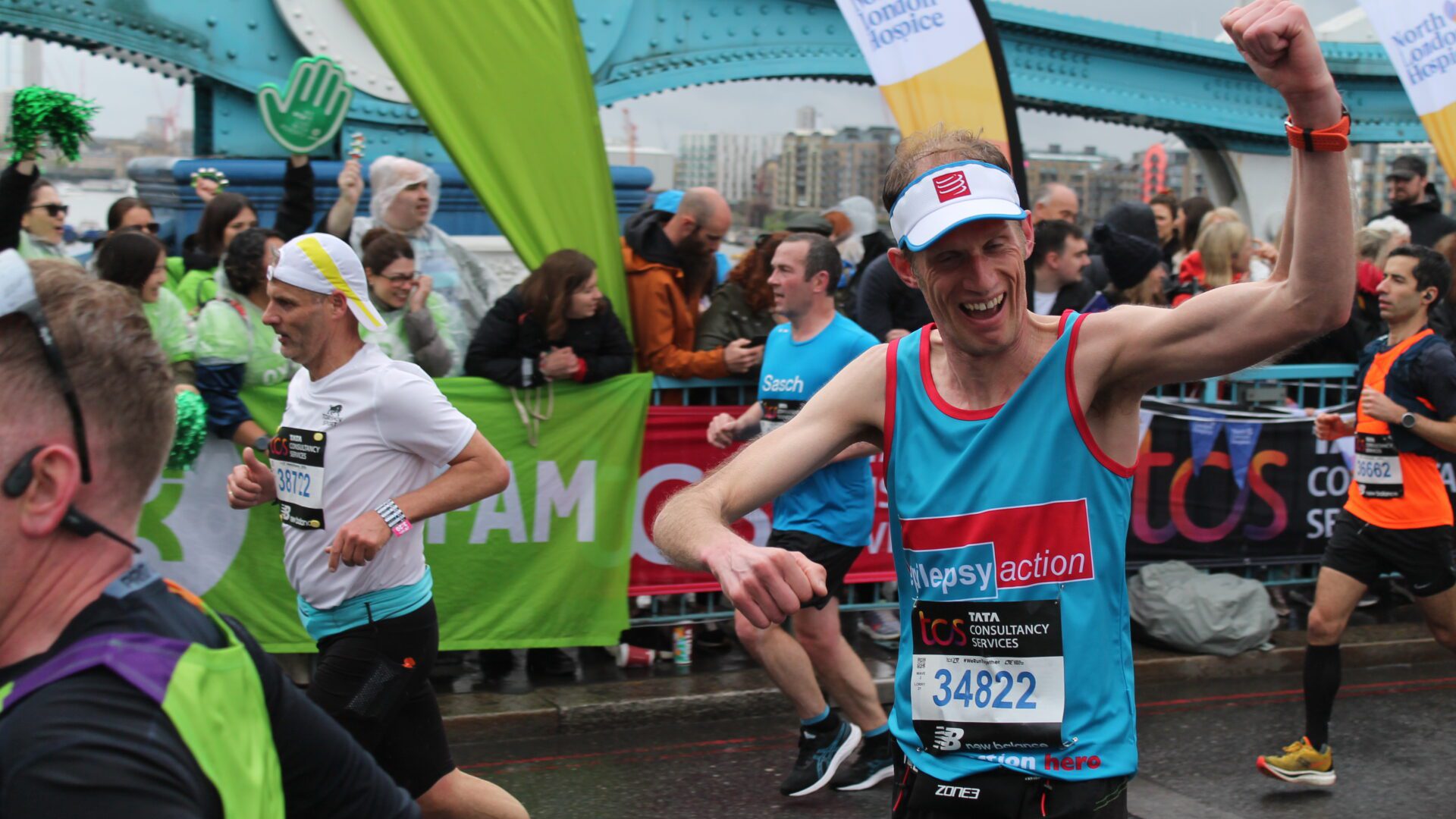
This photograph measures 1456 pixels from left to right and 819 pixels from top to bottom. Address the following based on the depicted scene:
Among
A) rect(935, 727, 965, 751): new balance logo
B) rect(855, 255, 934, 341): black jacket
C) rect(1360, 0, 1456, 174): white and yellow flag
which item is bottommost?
rect(935, 727, 965, 751): new balance logo

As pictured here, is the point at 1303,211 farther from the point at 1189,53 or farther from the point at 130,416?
the point at 1189,53

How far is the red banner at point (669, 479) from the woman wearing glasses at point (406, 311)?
3.41ft

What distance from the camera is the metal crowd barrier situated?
7.43 meters

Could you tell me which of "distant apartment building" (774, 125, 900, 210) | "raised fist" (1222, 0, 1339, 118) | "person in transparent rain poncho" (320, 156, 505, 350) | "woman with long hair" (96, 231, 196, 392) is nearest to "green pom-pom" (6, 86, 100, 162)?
A: "woman with long hair" (96, 231, 196, 392)

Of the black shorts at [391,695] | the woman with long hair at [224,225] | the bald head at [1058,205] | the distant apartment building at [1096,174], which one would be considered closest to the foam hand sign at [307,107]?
the woman with long hair at [224,225]

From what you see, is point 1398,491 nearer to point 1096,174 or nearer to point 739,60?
point 739,60

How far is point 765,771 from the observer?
Result: 599 cm

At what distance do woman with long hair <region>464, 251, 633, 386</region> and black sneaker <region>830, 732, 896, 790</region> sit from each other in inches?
87.2

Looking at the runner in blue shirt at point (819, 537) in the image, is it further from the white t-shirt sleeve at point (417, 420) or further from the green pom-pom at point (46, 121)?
the green pom-pom at point (46, 121)

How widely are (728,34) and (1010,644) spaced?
37.2 feet

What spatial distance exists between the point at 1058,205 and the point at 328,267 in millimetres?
6222

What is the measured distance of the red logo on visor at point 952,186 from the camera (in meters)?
2.64

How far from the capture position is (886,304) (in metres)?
7.81

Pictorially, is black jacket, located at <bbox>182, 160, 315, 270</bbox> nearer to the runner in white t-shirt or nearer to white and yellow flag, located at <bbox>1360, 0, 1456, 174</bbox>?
the runner in white t-shirt
